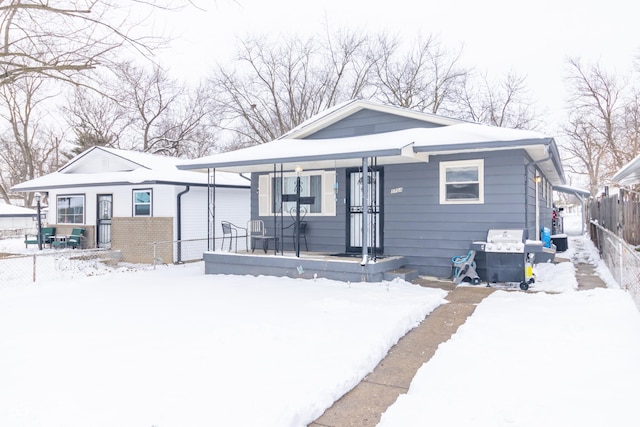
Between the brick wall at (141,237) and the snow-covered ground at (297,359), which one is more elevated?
the brick wall at (141,237)

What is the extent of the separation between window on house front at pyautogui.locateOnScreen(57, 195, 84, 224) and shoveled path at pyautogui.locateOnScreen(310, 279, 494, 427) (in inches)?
519

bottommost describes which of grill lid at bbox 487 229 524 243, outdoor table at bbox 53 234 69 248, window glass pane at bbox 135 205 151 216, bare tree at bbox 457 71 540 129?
outdoor table at bbox 53 234 69 248

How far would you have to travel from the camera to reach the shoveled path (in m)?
3.14

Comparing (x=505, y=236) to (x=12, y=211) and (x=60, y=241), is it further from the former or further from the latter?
(x=12, y=211)

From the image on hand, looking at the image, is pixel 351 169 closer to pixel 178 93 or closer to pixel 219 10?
pixel 219 10

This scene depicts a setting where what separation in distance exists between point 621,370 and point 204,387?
11.2 ft

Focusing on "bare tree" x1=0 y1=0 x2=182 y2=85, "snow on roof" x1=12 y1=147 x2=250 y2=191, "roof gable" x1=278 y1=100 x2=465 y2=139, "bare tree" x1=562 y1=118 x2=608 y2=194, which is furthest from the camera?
"bare tree" x1=562 y1=118 x2=608 y2=194

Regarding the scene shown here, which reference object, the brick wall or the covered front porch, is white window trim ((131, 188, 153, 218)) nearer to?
the brick wall

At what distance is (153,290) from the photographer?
8094 millimetres

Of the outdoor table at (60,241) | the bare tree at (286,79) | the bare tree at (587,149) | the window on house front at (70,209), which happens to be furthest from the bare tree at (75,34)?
the bare tree at (587,149)

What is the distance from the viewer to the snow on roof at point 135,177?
1287 cm

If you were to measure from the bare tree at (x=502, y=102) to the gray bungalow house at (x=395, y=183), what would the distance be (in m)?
19.9

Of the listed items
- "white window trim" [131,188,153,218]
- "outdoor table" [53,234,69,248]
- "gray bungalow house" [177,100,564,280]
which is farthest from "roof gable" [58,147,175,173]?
"gray bungalow house" [177,100,564,280]

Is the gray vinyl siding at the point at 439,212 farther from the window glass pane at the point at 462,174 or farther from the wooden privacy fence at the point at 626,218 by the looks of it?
the wooden privacy fence at the point at 626,218
